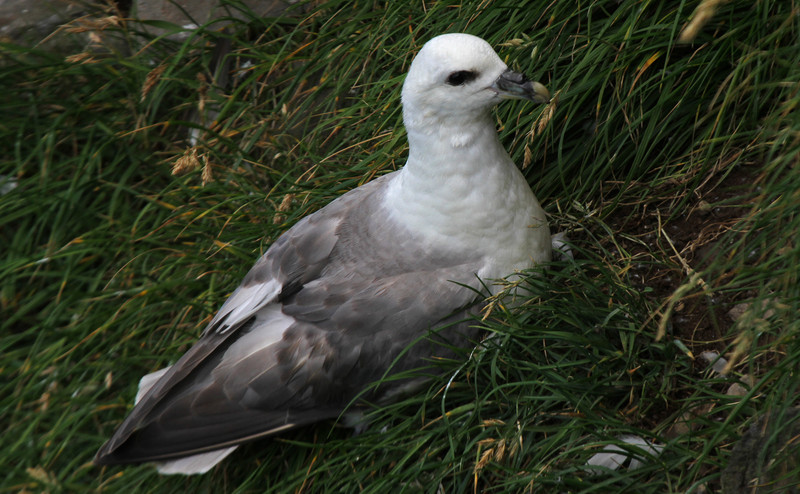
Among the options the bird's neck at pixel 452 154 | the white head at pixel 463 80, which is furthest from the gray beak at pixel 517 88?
the bird's neck at pixel 452 154

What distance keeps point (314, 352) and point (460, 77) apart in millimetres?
898

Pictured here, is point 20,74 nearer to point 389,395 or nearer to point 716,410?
point 389,395

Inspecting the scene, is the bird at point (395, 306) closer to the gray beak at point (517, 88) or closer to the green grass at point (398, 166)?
the gray beak at point (517, 88)

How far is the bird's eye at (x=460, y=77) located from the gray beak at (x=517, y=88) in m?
0.07

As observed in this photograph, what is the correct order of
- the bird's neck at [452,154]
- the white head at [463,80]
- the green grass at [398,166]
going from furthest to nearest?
the bird's neck at [452,154] → the white head at [463,80] → the green grass at [398,166]

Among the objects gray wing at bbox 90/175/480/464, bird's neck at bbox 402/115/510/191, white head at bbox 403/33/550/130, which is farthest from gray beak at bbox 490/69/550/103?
gray wing at bbox 90/175/480/464

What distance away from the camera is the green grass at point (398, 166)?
213 centimetres

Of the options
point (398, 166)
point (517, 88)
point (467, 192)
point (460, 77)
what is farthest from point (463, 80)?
point (398, 166)

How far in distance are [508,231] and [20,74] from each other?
2.39 meters

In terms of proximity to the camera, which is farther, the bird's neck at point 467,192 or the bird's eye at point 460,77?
the bird's neck at point 467,192

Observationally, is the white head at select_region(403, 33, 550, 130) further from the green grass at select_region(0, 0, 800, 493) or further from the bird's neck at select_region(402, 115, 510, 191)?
the green grass at select_region(0, 0, 800, 493)

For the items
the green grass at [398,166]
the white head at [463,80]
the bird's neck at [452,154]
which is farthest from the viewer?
the bird's neck at [452,154]

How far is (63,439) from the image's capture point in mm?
2945

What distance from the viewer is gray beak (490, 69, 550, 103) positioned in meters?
2.36
